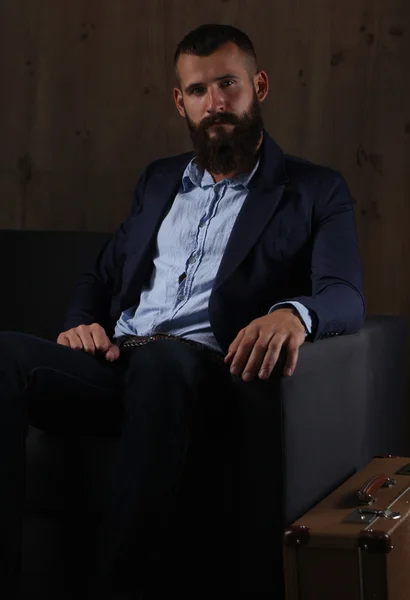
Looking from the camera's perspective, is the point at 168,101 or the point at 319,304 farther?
the point at 168,101

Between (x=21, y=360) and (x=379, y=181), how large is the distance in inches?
50.8

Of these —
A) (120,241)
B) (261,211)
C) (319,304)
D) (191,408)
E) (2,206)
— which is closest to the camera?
(191,408)

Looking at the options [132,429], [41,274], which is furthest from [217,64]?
[132,429]

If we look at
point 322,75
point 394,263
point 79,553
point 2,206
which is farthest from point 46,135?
point 79,553

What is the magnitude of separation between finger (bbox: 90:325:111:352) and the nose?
593 mm

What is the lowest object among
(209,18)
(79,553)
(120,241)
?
(79,553)

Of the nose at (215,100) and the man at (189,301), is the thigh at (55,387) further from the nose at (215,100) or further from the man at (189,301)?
the nose at (215,100)

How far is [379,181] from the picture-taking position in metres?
2.72

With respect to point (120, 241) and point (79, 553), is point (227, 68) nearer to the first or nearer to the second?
point (120, 241)

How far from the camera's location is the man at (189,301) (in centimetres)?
174

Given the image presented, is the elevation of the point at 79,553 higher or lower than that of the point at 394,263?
lower

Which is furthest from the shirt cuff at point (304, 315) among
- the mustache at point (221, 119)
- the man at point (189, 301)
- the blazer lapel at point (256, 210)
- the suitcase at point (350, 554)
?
the mustache at point (221, 119)

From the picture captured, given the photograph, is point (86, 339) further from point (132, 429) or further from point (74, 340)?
point (132, 429)

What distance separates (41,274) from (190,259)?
0.67m
